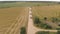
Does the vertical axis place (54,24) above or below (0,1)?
below

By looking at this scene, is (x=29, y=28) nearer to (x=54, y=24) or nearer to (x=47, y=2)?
(x=54, y=24)

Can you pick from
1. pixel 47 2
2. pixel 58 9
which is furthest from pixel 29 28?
pixel 47 2

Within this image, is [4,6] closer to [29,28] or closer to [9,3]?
[9,3]

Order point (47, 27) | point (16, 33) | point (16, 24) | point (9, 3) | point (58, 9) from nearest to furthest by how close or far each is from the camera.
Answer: point (16, 33) < point (47, 27) < point (16, 24) < point (58, 9) < point (9, 3)

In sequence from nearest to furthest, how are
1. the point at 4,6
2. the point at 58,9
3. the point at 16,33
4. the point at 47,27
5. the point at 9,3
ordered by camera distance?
the point at 16,33 < the point at 47,27 < the point at 58,9 < the point at 4,6 < the point at 9,3

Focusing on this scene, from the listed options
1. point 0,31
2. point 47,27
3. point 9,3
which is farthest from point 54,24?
point 9,3

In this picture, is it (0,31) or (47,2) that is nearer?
(0,31)

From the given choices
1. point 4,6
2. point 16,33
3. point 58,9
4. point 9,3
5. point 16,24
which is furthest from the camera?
point 9,3

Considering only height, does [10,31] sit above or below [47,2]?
below

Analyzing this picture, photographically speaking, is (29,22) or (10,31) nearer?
(10,31)
